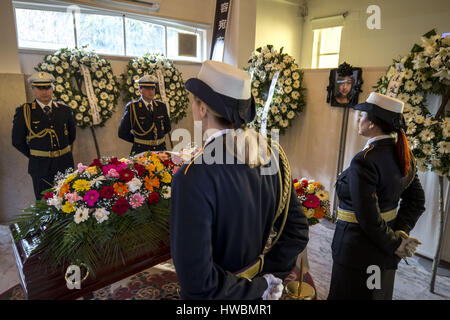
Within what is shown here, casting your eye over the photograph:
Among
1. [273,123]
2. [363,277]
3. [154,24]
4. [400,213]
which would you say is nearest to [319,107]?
[273,123]

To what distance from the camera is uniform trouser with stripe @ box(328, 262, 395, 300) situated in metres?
1.90

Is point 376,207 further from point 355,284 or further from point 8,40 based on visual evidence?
point 8,40

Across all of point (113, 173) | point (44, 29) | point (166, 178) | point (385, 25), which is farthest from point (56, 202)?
point (385, 25)

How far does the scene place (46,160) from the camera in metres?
3.33

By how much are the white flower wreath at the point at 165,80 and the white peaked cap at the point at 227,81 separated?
395 cm

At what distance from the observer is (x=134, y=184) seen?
178cm

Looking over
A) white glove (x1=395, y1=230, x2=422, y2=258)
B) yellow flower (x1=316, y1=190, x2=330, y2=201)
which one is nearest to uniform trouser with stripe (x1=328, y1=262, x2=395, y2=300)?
white glove (x1=395, y1=230, x2=422, y2=258)

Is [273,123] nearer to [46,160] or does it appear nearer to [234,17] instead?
[234,17]

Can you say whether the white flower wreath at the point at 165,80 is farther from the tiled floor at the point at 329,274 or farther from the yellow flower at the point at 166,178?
the yellow flower at the point at 166,178

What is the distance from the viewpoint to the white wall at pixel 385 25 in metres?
6.05

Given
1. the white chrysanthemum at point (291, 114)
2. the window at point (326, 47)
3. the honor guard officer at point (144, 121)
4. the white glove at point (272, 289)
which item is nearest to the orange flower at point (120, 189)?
the white glove at point (272, 289)

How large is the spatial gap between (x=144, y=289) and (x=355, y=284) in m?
1.46

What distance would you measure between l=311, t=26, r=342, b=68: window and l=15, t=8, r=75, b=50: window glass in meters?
6.26

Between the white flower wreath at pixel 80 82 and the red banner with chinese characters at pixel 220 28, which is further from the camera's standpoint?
the red banner with chinese characters at pixel 220 28
